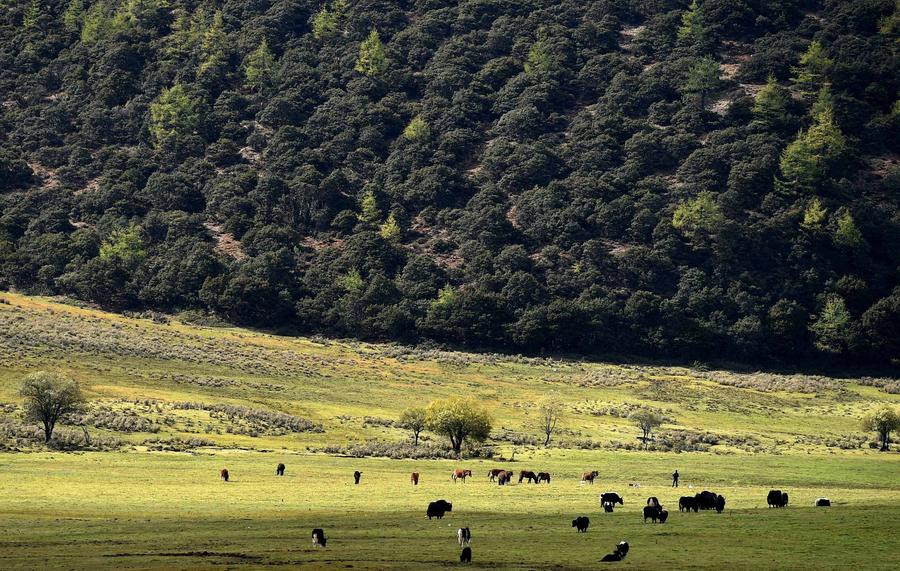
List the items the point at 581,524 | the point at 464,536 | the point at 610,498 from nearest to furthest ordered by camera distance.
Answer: the point at 464,536
the point at 581,524
the point at 610,498

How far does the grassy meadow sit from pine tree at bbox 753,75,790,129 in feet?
191

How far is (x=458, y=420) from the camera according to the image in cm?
8481

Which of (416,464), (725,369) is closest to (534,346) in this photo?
(725,369)

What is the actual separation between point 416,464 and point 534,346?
79.8m

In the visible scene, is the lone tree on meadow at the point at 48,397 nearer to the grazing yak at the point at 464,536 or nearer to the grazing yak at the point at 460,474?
the grazing yak at the point at 460,474

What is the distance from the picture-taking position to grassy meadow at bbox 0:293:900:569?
41625 millimetres

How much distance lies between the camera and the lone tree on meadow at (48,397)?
7944cm

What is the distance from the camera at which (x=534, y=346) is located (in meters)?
158

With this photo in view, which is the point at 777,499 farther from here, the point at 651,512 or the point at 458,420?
the point at 458,420

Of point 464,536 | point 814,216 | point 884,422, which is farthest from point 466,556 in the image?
point 814,216

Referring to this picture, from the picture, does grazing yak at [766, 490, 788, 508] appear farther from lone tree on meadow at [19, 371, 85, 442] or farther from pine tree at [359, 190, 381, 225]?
pine tree at [359, 190, 381, 225]

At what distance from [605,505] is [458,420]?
32.4 m

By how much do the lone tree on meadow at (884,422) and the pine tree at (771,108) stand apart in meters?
103

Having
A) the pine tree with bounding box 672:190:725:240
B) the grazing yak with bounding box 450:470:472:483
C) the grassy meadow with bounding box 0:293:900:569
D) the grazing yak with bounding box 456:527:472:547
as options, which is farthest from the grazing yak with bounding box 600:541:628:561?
the pine tree with bounding box 672:190:725:240
